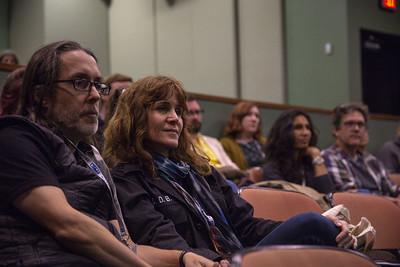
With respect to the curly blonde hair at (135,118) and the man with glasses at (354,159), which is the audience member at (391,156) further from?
the curly blonde hair at (135,118)

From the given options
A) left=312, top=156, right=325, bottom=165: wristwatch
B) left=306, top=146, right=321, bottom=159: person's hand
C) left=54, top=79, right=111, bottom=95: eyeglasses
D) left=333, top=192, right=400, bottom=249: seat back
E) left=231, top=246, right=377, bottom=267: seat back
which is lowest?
left=333, top=192, right=400, bottom=249: seat back

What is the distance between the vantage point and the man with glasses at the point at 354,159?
3.64 m

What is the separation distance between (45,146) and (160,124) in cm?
62

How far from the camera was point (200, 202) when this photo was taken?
1.96 meters

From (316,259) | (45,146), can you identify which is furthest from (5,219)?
(316,259)

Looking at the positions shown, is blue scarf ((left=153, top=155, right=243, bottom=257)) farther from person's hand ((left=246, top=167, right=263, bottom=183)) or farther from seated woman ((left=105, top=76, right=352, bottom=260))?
person's hand ((left=246, top=167, right=263, bottom=183))

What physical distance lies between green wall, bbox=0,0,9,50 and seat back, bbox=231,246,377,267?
20.6 ft

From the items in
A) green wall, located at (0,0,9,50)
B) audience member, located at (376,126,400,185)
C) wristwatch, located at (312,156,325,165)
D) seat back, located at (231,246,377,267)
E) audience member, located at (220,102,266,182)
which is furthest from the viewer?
green wall, located at (0,0,9,50)

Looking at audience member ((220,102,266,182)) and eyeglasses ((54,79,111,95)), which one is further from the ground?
eyeglasses ((54,79,111,95))

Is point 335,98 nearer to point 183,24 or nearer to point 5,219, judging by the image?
point 183,24

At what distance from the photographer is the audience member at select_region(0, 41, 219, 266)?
4.38 ft

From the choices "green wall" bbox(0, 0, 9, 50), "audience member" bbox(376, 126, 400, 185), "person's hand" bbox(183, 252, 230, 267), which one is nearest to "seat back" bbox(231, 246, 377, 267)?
"person's hand" bbox(183, 252, 230, 267)

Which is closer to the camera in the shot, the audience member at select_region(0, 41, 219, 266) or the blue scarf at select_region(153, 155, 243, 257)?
the audience member at select_region(0, 41, 219, 266)

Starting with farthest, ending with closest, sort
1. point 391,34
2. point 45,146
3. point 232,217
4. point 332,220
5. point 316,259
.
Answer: point 391,34 → point 232,217 → point 332,220 → point 45,146 → point 316,259
